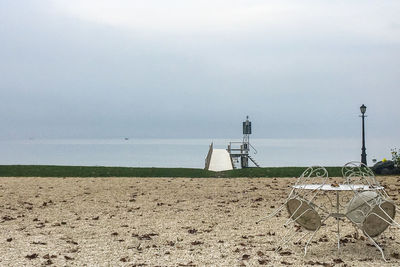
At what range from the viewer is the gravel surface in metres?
6.35

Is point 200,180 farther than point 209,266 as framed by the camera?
Yes

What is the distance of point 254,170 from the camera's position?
1752 centimetres

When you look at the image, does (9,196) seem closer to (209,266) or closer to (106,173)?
(106,173)

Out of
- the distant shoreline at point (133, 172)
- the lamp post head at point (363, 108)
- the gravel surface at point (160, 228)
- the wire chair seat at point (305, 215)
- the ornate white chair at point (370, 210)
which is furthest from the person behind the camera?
the lamp post head at point (363, 108)

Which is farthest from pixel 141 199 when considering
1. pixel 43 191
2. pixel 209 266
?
pixel 209 266

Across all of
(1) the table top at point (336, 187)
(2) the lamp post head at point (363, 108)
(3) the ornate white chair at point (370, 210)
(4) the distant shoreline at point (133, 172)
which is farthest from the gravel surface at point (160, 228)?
(2) the lamp post head at point (363, 108)

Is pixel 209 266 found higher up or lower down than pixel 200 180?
lower down

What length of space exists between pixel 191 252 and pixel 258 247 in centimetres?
93

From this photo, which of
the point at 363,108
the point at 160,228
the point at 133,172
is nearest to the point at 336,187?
the point at 160,228

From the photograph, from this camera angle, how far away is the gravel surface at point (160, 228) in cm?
635

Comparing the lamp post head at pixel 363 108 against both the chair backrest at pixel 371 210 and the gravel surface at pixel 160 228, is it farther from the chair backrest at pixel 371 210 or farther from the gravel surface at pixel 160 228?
the chair backrest at pixel 371 210

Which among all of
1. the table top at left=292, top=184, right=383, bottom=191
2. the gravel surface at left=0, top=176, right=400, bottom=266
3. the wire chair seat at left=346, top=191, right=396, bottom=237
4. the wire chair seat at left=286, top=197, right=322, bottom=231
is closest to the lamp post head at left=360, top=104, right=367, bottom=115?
the gravel surface at left=0, top=176, right=400, bottom=266

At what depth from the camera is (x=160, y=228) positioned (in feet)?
27.4

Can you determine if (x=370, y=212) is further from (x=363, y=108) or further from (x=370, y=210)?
(x=363, y=108)
